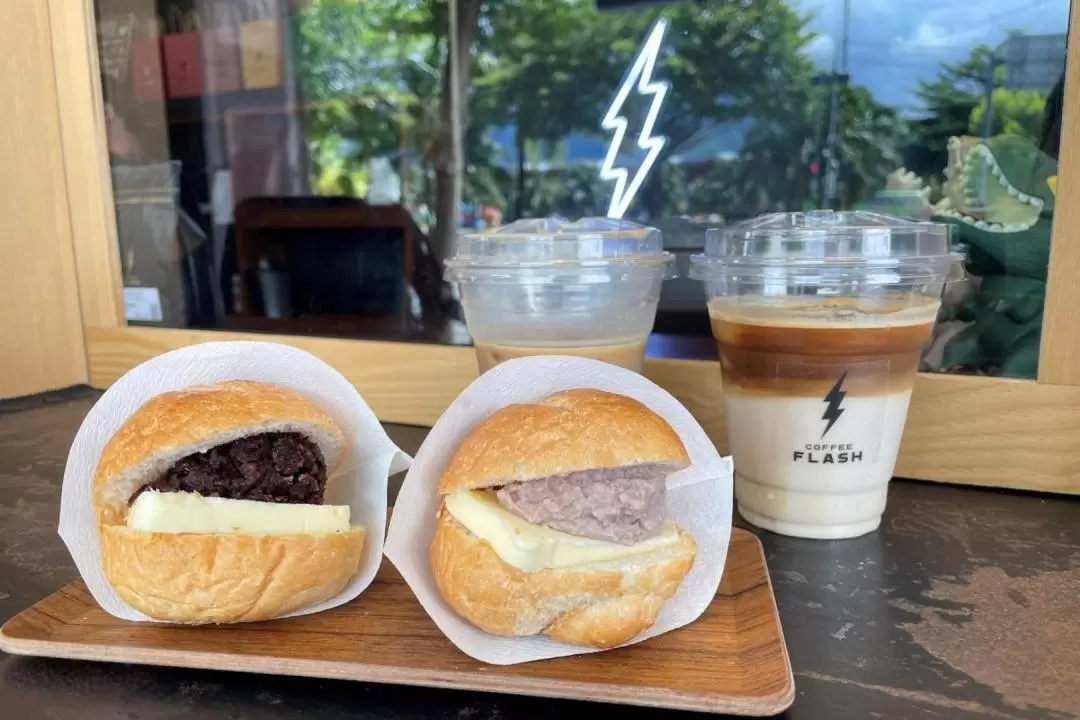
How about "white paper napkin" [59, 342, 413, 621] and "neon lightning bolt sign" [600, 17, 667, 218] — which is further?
"neon lightning bolt sign" [600, 17, 667, 218]

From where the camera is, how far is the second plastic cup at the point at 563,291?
4.28ft

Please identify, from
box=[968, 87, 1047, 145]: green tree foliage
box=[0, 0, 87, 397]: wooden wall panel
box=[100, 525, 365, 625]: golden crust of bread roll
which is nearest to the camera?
box=[100, 525, 365, 625]: golden crust of bread roll

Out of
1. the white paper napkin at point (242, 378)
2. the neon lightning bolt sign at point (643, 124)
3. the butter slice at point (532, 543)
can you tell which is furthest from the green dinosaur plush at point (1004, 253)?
the neon lightning bolt sign at point (643, 124)

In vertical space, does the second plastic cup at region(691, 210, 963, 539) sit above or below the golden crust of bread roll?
above

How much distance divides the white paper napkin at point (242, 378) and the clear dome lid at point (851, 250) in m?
0.63

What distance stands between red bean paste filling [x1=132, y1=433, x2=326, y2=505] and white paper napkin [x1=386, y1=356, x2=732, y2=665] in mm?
136

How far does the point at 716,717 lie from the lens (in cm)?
78

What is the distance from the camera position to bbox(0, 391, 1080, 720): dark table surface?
0.80 meters

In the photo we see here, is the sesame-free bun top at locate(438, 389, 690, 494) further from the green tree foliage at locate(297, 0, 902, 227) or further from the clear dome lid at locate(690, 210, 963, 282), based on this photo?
the green tree foliage at locate(297, 0, 902, 227)

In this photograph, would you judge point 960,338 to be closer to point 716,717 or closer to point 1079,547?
point 1079,547

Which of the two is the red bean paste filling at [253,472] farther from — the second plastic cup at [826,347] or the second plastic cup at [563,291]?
the second plastic cup at [826,347]

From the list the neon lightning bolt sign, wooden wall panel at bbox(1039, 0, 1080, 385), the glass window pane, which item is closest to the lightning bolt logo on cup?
wooden wall panel at bbox(1039, 0, 1080, 385)

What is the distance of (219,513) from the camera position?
36.5 inches

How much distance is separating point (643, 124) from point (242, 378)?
110 inches
